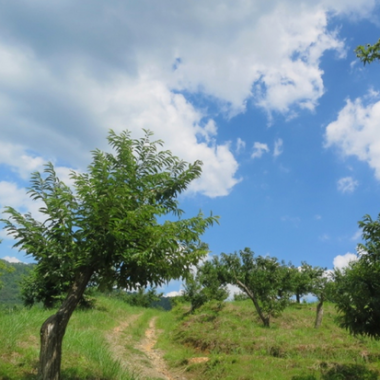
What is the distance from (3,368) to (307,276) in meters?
38.0

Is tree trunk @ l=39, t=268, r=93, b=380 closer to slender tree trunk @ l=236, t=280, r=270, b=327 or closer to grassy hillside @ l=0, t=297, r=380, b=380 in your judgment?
grassy hillside @ l=0, t=297, r=380, b=380

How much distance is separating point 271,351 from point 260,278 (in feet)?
Answer: 32.7

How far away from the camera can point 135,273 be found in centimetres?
710

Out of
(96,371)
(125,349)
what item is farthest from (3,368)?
(125,349)

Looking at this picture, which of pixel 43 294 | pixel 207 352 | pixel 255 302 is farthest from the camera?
pixel 43 294

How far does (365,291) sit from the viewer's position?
36.2ft

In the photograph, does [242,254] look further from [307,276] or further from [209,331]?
[307,276]

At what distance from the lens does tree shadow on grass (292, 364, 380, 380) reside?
1226 cm

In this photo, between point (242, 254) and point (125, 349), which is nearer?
point (125, 349)

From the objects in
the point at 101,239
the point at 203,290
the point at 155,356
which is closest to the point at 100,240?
the point at 101,239

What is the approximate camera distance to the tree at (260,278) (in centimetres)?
2598

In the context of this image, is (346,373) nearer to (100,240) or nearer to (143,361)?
(143,361)

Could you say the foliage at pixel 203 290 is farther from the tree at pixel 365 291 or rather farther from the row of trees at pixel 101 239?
the row of trees at pixel 101 239

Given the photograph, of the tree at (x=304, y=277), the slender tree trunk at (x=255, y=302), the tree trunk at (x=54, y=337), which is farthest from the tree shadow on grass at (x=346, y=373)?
the tree at (x=304, y=277)
